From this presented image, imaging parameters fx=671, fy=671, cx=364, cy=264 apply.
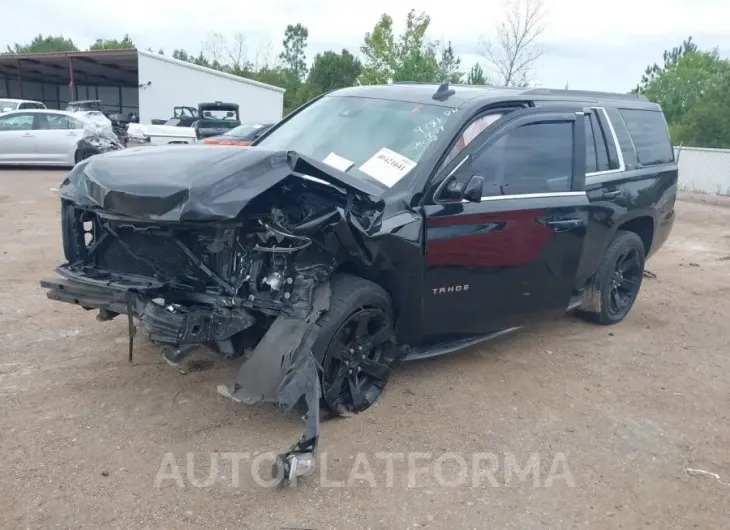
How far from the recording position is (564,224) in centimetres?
482

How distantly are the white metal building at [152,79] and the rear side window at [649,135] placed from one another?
26.7m

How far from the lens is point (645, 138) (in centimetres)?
609

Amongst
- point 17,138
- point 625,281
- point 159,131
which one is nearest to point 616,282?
point 625,281

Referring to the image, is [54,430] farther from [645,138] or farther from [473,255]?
[645,138]

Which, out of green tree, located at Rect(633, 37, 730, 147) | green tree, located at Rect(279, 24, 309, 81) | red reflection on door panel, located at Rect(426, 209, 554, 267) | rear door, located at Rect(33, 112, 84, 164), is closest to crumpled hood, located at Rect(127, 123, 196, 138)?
rear door, located at Rect(33, 112, 84, 164)

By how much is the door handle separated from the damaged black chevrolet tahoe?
0.04 metres

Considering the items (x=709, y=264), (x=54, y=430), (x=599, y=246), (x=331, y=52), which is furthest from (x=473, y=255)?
(x=331, y=52)

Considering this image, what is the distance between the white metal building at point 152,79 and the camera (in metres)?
29.7

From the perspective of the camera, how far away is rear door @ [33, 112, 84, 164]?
52.7 feet

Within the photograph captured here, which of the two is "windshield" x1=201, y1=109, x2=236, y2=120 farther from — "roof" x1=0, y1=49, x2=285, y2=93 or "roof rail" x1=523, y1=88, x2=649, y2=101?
"roof rail" x1=523, y1=88, x2=649, y2=101

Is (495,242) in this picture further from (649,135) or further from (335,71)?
(335,71)

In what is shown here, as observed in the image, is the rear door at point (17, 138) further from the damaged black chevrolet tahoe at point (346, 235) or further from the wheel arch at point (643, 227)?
the wheel arch at point (643, 227)

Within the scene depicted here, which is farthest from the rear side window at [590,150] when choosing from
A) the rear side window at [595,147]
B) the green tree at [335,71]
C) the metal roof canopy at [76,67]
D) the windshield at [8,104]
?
the green tree at [335,71]

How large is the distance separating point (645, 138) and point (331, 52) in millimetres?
38426
